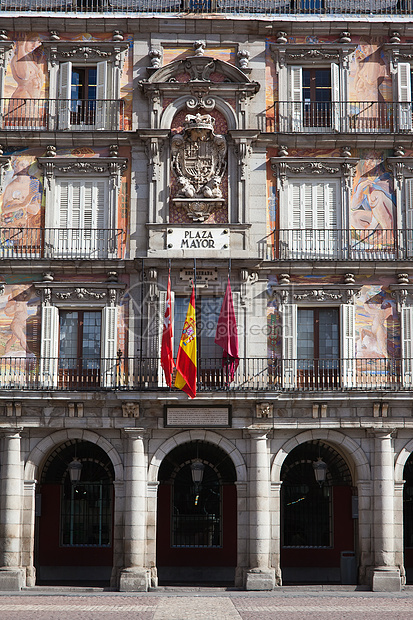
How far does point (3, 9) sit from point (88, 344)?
11891mm

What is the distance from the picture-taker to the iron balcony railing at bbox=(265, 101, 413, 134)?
30828mm

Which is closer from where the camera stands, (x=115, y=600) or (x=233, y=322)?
(x=115, y=600)

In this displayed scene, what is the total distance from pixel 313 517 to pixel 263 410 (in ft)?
18.2

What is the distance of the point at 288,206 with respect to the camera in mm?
30453

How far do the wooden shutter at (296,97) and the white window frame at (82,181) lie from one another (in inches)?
222

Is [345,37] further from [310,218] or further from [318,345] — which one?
[318,345]

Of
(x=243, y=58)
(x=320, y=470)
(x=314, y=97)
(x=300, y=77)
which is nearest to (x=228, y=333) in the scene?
(x=320, y=470)

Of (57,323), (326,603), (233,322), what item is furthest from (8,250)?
(326,603)

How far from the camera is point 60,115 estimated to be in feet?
101

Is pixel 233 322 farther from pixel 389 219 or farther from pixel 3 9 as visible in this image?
pixel 3 9

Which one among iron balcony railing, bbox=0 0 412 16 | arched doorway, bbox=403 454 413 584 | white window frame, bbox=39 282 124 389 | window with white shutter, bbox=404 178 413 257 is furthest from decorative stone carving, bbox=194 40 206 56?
arched doorway, bbox=403 454 413 584

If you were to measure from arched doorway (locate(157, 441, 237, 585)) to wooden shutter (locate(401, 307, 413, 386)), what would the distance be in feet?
20.9

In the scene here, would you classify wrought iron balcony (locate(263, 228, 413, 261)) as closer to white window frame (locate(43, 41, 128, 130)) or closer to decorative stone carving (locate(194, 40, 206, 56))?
decorative stone carving (locate(194, 40, 206, 56))

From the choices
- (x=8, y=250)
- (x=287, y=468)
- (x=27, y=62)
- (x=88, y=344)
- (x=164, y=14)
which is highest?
(x=164, y=14)
